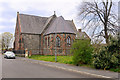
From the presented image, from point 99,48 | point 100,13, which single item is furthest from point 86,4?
point 99,48

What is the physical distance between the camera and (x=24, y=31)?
36844 mm

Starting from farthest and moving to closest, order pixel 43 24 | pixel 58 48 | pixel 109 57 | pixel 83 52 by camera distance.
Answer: pixel 43 24 < pixel 58 48 < pixel 83 52 < pixel 109 57

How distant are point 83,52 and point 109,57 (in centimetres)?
325

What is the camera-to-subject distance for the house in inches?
1277

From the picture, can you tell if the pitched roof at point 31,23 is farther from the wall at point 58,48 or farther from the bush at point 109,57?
the bush at point 109,57

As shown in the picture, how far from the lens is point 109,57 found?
487 inches

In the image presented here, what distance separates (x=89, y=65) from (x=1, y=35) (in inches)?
2735

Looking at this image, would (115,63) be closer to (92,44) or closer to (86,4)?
(92,44)

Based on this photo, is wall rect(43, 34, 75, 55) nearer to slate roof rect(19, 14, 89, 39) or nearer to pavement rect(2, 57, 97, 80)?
slate roof rect(19, 14, 89, 39)

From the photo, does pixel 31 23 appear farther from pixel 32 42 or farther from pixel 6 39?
pixel 6 39

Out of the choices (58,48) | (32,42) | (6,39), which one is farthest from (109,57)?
(6,39)

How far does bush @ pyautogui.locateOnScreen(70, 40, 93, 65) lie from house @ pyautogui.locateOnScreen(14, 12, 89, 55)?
1435 centimetres

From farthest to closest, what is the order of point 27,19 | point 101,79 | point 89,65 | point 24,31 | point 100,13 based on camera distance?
1. point 27,19
2. point 24,31
3. point 100,13
4. point 89,65
5. point 101,79

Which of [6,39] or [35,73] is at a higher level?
[6,39]
